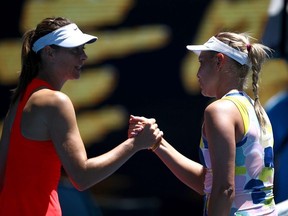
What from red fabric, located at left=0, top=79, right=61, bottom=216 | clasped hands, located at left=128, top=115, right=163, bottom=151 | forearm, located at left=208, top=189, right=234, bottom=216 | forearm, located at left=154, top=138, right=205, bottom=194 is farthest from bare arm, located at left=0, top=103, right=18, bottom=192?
forearm, located at left=208, top=189, right=234, bottom=216

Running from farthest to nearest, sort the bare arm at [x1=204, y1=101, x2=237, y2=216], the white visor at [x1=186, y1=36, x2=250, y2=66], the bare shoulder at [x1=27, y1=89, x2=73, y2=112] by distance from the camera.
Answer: the white visor at [x1=186, y1=36, x2=250, y2=66]
the bare shoulder at [x1=27, y1=89, x2=73, y2=112]
the bare arm at [x1=204, y1=101, x2=237, y2=216]

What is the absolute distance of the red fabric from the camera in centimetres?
313

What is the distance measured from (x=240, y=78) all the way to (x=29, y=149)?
3.07ft

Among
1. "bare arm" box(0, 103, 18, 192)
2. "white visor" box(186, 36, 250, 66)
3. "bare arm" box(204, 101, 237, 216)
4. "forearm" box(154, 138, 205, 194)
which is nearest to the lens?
"bare arm" box(204, 101, 237, 216)

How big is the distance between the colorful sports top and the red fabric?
2.10 ft

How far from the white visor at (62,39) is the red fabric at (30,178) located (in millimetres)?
318

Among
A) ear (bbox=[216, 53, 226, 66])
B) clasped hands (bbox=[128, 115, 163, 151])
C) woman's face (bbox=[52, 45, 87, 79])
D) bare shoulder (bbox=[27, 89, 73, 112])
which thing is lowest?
clasped hands (bbox=[128, 115, 163, 151])

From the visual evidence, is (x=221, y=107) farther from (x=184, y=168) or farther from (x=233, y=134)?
(x=184, y=168)

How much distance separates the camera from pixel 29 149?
3.13 meters

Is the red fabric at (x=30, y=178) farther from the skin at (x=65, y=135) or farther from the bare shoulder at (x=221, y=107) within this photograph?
the bare shoulder at (x=221, y=107)

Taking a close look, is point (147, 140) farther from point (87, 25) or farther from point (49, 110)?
point (87, 25)

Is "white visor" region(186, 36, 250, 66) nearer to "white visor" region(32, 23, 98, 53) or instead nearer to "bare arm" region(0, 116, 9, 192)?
"white visor" region(32, 23, 98, 53)

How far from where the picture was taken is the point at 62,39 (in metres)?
3.27

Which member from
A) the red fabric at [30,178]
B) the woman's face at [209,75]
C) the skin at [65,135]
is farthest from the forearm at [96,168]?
the woman's face at [209,75]
